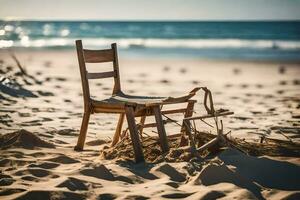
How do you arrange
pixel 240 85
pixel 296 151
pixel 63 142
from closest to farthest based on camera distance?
1. pixel 296 151
2. pixel 63 142
3. pixel 240 85

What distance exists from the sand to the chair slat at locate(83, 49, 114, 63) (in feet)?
3.45

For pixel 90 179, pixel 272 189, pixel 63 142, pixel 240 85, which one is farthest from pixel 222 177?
pixel 240 85

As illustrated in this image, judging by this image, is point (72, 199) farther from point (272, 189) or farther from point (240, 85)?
point (240, 85)

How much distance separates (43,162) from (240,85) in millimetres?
8583

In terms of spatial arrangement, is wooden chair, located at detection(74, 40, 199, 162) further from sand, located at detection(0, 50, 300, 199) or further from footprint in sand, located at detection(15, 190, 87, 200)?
footprint in sand, located at detection(15, 190, 87, 200)

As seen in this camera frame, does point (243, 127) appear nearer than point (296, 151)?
No

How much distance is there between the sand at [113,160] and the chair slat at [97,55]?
105 centimetres

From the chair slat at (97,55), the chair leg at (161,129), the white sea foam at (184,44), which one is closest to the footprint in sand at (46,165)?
the chair leg at (161,129)

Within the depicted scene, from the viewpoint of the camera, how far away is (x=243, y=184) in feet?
12.7

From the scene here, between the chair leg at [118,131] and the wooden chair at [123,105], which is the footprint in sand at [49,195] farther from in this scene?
the chair leg at [118,131]

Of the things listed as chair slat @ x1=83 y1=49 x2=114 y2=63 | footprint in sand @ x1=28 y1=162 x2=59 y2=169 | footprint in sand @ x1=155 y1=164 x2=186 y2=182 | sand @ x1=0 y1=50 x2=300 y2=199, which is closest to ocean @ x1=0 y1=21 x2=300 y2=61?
sand @ x1=0 y1=50 x2=300 y2=199

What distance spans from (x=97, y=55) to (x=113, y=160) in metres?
1.36

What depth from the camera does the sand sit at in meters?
3.73

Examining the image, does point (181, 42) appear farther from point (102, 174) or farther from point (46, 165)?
point (102, 174)
